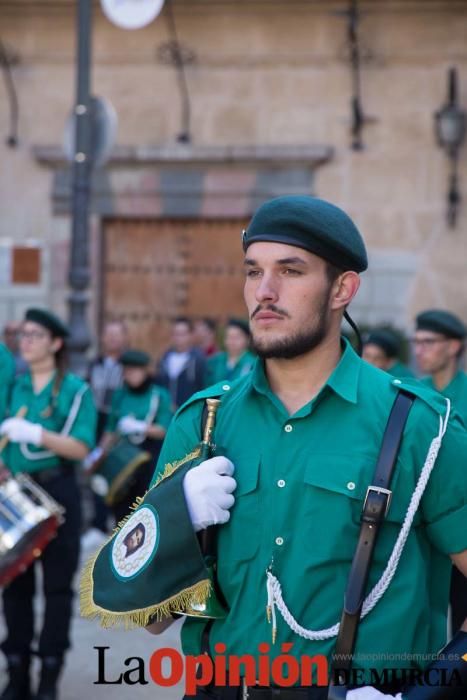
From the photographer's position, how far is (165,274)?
550 inches

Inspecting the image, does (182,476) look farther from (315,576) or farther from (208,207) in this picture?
(208,207)

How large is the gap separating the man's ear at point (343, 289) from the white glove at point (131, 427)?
650cm

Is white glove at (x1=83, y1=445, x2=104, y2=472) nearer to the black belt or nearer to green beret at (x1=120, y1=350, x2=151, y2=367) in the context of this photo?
green beret at (x1=120, y1=350, x2=151, y2=367)

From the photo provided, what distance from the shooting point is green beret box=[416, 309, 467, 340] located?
6.25 m

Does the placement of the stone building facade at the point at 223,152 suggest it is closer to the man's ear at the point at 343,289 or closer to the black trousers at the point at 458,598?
the black trousers at the point at 458,598

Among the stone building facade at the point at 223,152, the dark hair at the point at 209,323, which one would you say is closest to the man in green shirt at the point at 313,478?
the dark hair at the point at 209,323

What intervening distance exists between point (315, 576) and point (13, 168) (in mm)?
12006

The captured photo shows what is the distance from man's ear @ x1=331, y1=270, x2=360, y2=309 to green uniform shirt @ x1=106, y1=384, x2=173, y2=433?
21.6 ft

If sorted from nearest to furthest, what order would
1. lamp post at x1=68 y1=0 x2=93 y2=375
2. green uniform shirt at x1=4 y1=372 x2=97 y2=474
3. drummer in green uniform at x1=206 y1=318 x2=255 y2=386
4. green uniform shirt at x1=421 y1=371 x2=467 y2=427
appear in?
green uniform shirt at x1=421 y1=371 x2=467 y2=427, green uniform shirt at x1=4 y1=372 x2=97 y2=474, lamp post at x1=68 y1=0 x2=93 y2=375, drummer in green uniform at x1=206 y1=318 x2=255 y2=386

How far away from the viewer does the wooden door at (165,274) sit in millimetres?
13875

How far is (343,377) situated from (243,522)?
16.9 inches

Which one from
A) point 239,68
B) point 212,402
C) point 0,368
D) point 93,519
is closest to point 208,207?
point 239,68

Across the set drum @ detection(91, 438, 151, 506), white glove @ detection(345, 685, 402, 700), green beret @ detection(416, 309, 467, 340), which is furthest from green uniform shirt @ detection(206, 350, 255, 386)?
white glove @ detection(345, 685, 402, 700)

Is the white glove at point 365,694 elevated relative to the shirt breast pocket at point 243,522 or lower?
lower
